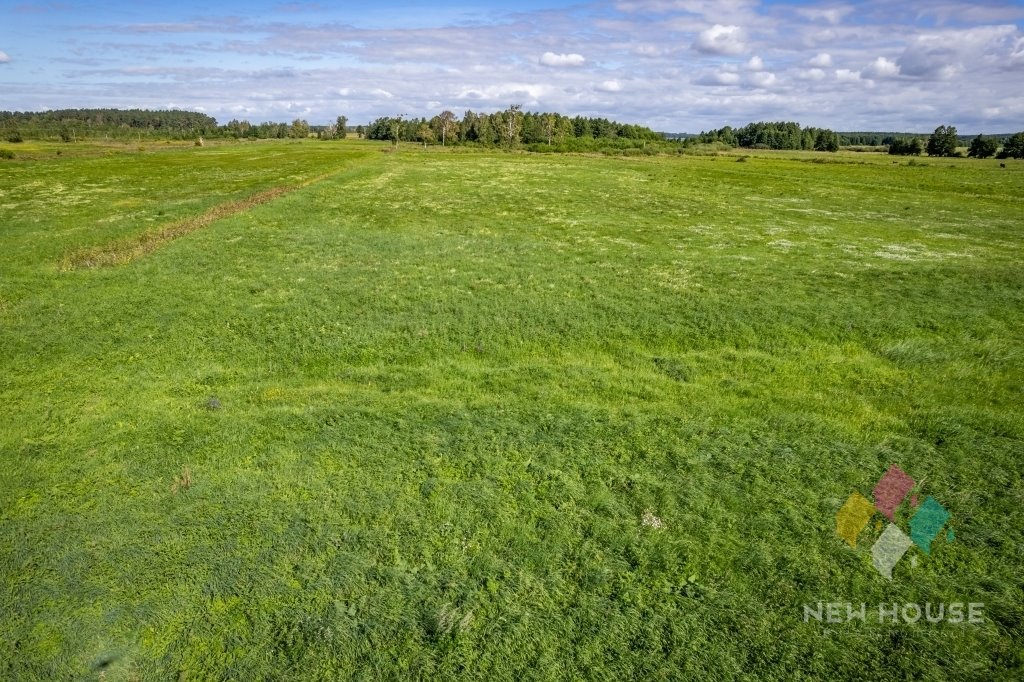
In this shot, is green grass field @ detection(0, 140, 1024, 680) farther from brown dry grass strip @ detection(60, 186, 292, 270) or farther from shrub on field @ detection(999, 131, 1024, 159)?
shrub on field @ detection(999, 131, 1024, 159)

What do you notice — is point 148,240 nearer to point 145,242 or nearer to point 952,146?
point 145,242

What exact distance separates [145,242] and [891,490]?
38.2 meters

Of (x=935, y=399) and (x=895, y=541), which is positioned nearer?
(x=895, y=541)

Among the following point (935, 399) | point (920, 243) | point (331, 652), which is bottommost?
point (331, 652)

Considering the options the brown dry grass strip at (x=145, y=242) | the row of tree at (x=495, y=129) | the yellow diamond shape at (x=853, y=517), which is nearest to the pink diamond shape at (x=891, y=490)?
the yellow diamond shape at (x=853, y=517)

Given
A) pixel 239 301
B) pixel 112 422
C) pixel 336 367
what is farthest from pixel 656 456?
pixel 239 301

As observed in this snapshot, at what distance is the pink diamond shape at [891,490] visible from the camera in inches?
416

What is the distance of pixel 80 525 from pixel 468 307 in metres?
13.8

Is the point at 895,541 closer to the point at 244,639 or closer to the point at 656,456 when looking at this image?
the point at 656,456

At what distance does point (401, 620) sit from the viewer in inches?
320

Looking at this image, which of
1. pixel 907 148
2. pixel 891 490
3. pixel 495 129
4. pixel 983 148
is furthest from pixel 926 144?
pixel 891 490

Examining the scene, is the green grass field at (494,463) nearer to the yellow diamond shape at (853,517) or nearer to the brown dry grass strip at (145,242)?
the yellow diamond shape at (853,517)

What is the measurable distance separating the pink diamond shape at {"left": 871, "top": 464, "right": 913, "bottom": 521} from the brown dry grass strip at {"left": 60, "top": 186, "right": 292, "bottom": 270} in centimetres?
3290

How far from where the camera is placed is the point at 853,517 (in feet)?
33.7
